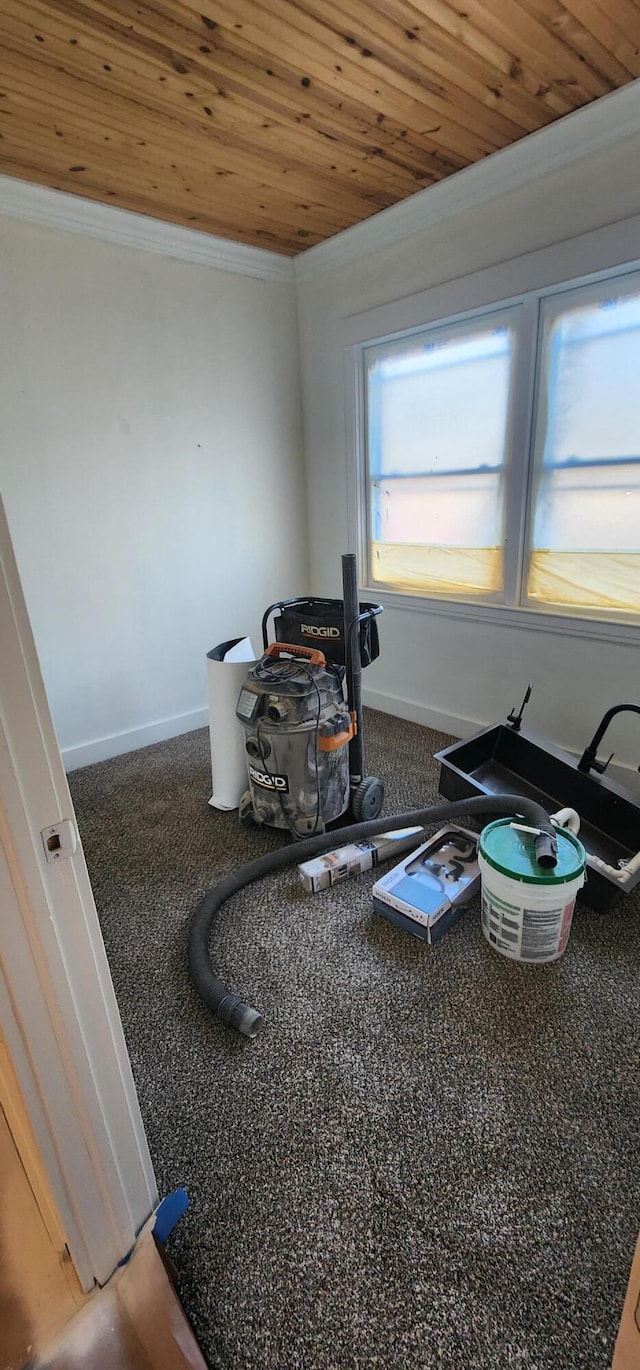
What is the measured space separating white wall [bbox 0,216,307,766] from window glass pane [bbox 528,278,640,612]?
5.29 feet

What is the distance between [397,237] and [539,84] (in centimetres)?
95

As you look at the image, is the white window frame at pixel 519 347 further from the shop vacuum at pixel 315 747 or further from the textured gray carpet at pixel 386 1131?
the textured gray carpet at pixel 386 1131

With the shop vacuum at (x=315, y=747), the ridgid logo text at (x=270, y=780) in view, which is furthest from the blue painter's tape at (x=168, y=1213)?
the ridgid logo text at (x=270, y=780)

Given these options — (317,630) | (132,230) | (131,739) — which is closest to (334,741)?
(317,630)

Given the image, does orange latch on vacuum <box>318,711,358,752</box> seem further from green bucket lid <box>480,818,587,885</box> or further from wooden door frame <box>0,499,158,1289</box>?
wooden door frame <box>0,499,158,1289</box>

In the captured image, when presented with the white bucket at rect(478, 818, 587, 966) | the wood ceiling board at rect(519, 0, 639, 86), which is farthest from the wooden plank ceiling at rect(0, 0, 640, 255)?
the white bucket at rect(478, 818, 587, 966)

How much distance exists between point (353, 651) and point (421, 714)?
1283mm

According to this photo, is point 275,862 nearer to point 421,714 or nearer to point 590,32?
point 421,714

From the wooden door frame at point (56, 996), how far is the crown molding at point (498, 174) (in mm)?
2650

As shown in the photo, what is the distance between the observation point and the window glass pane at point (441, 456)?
2664mm

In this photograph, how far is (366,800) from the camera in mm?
2328

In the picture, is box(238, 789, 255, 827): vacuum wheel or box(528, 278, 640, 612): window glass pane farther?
box(238, 789, 255, 827): vacuum wheel

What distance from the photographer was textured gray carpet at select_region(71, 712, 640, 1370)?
981 millimetres

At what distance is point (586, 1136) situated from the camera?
A: 1.24 metres
